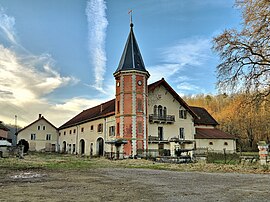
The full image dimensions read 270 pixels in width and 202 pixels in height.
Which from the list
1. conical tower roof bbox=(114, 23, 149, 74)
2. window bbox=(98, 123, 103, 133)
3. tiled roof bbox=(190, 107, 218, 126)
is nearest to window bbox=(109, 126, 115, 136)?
window bbox=(98, 123, 103, 133)

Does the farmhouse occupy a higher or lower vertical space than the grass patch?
higher

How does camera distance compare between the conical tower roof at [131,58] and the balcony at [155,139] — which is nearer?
the conical tower roof at [131,58]

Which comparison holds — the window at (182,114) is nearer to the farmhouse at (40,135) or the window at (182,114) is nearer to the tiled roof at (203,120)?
the tiled roof at (203,120)

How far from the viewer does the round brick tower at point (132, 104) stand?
1273 inches

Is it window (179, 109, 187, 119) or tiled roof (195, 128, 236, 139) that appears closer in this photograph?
window (179, 109, 187, 119)

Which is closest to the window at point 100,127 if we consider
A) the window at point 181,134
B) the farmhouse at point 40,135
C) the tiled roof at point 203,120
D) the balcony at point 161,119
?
the balcony at point 161,119

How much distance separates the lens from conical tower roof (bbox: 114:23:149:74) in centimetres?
3353

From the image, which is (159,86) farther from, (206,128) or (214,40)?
(214,40)

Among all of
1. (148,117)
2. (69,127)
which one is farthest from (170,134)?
(69,127)

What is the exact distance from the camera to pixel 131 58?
112 feet

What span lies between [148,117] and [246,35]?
17.4 metres

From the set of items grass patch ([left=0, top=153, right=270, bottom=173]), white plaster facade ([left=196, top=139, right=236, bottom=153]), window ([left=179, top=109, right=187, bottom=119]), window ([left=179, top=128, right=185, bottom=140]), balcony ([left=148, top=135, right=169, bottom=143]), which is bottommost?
grass patch ([left=0, top=153, right=270, bottom=173])

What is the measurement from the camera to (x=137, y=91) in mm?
33094

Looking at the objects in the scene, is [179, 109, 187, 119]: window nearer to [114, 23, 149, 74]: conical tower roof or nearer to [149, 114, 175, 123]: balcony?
[149, 114, 175, 123]: balcony
